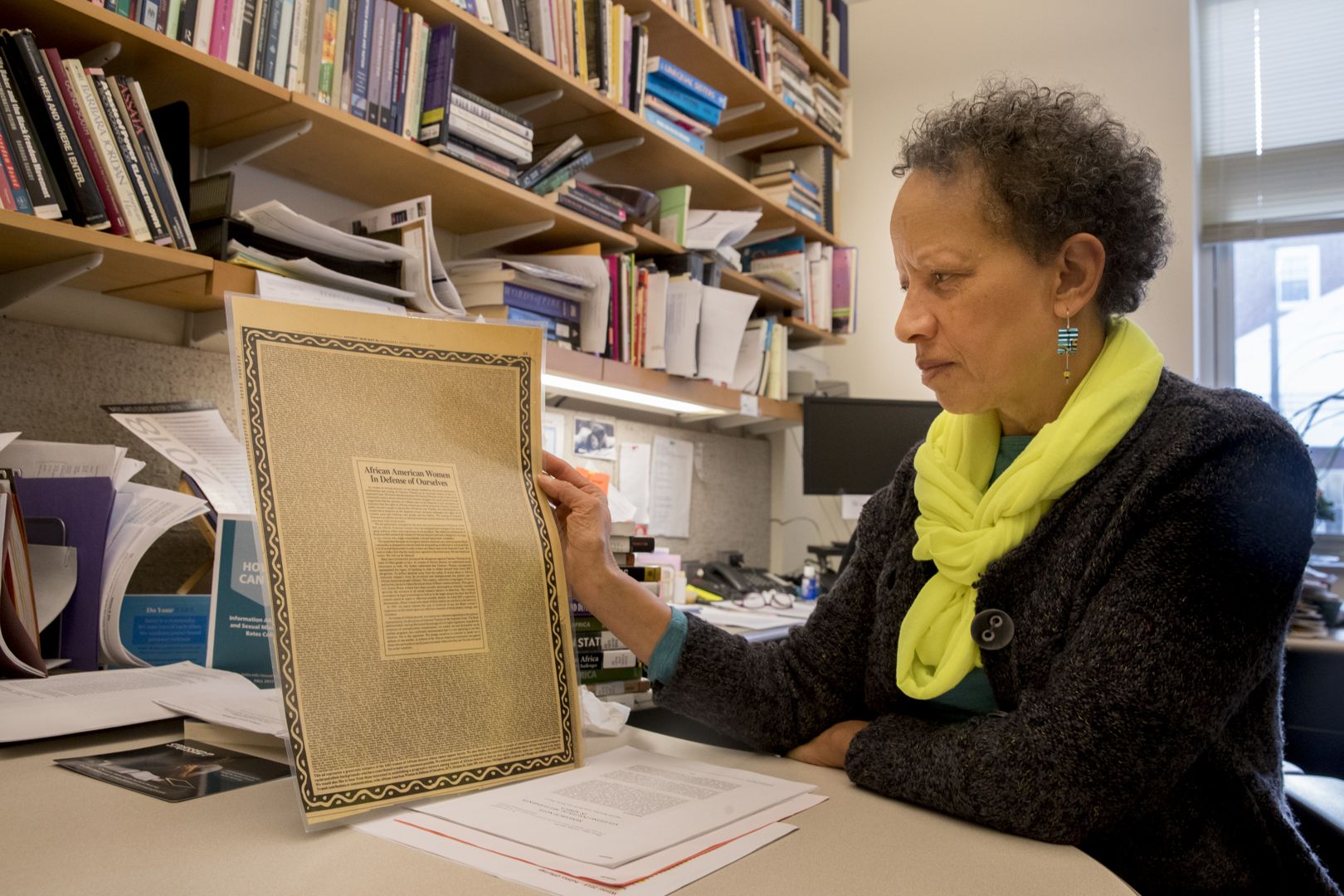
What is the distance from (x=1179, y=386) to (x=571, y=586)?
66cm

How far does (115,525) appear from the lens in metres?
1.16

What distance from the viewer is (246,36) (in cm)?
137

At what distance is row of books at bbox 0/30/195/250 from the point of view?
112 centimetres

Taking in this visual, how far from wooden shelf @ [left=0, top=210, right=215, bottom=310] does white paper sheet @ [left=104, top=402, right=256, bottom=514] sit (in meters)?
0.18

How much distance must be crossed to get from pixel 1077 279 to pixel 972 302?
0.12 metres

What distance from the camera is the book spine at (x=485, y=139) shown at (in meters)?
1.68

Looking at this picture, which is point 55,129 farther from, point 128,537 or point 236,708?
point 236,708

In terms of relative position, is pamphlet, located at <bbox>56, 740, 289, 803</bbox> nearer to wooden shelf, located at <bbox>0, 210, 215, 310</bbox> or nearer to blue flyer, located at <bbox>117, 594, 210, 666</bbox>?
blue flyer, located at <bbox>117, 594, 210, 666</bbox>

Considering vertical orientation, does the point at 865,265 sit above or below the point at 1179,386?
above

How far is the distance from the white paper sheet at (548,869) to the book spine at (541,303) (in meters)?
1.30

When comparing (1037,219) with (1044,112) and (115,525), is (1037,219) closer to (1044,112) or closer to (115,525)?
(1044,112)

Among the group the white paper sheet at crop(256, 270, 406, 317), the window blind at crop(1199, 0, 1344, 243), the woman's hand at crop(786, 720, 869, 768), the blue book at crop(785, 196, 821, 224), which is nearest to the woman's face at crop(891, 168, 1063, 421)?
the woman's hand at crop(786, 720, 869, 768)

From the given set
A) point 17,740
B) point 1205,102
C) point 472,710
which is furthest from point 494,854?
point 1205,102

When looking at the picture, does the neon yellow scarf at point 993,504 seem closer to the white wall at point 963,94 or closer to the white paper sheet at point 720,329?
the white paper sheet at point 720,329
